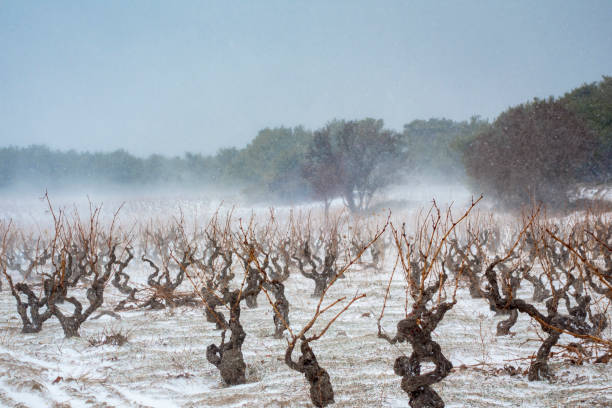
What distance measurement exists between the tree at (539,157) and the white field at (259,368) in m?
14.4

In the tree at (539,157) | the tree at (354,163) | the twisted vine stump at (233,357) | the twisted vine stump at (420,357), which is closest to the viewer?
the twisted vine stump at (420,357)

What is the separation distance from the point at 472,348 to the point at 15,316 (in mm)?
5766

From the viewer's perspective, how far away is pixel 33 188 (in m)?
35.7

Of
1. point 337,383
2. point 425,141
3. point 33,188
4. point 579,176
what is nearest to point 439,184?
point 425,141

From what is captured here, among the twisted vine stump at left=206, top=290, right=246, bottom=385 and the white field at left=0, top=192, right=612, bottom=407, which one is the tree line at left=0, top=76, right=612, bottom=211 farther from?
the twisted vine stump at left=206, top=290, right=246, bottom=385

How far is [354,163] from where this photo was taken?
79.9 ft

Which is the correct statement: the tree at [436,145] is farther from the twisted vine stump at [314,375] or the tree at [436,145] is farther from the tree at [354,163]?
the twisted vine stump at [314,375]

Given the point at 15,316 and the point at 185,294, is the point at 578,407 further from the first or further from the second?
the point at 15,316

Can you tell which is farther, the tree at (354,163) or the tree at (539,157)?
the tree at (354,163)

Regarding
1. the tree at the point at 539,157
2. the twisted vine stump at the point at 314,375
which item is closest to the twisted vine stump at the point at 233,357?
the twisted vine stump at the point at 314,375

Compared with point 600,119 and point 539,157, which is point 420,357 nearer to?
point 539,157

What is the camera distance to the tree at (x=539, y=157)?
16.9 metres

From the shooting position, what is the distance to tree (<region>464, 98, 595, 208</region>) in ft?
55.5

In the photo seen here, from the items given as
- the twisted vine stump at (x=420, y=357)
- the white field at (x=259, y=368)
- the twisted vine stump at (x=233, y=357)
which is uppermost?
the twisted vine stump at (x=420, y=357)
